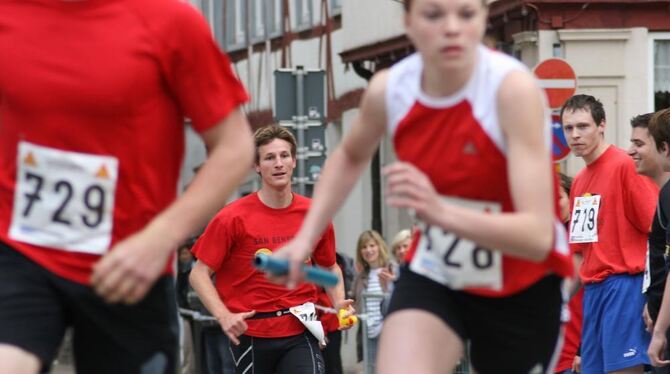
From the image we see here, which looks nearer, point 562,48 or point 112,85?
point 112,85

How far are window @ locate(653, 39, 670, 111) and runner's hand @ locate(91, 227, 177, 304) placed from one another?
17.0m

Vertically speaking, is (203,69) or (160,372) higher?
(203,69)

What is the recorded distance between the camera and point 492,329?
651cm

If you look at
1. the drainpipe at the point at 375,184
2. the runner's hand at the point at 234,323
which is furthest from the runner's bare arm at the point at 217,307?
the drainpipe at the point at 375,184

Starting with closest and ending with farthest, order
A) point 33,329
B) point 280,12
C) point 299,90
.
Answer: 1. point 33,329
2. point 299,90
3. point 280,12

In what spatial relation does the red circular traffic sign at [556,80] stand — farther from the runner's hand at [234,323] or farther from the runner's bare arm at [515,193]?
the runner's bare arm at [515,193]

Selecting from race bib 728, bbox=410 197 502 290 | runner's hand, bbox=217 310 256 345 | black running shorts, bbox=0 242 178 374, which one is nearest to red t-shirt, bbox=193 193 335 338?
runner's hand, bbox=217 310 256 345

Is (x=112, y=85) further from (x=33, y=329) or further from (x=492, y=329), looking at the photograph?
(x=492, y=329)

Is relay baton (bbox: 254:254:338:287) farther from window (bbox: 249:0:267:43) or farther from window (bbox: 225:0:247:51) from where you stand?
window (bbox: 225:0:247:51)

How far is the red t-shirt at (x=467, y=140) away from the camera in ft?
20.2

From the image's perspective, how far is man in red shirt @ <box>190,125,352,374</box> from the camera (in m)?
11.0

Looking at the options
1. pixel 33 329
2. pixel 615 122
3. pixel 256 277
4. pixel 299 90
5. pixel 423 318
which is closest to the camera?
pixel 33 329

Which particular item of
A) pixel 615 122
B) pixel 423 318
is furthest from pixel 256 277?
pixel 615 122

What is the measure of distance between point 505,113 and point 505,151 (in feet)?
0.52
